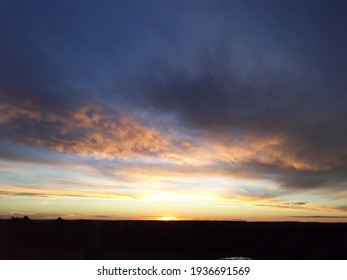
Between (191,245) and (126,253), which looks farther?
(191,245)

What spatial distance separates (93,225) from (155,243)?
1069 inches

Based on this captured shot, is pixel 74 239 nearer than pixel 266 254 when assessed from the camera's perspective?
No

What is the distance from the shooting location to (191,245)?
46.5 metres

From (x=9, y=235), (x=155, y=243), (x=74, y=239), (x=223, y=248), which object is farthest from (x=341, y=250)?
(x=9, y=235)

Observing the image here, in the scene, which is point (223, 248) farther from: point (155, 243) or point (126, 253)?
point (126, 253)

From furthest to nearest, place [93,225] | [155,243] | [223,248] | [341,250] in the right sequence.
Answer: [155,243] → [223,248] → [341,250] → [93,225]
